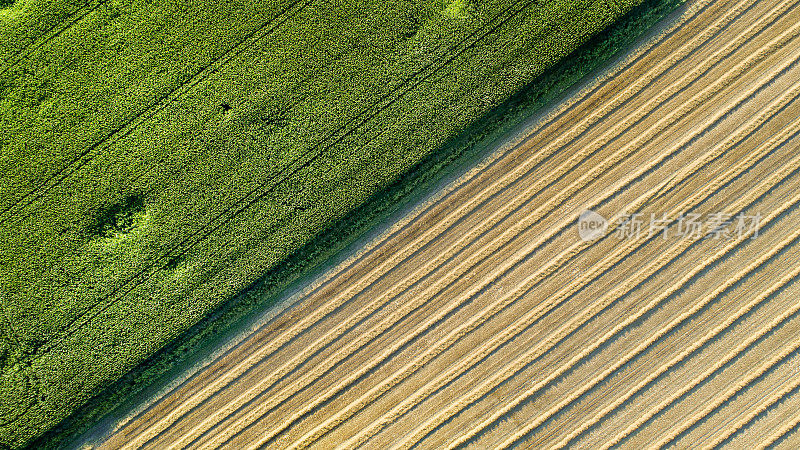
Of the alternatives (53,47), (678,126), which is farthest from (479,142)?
(53,47)

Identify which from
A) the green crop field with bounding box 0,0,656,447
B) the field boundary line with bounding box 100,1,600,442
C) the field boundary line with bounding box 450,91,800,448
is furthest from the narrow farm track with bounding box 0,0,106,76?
the field boundary line with bounding box 450,91,800,448

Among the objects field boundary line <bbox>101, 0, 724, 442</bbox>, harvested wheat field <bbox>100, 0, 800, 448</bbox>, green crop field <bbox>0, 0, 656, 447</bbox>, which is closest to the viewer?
green crop field <bbox>0, 0, 656, 447</bbox>

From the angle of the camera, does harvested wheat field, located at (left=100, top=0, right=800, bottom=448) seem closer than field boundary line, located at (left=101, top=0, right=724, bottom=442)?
Yes

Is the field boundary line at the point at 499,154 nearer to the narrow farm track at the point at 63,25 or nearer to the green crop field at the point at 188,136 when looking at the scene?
the green crop field at the point at 188,136

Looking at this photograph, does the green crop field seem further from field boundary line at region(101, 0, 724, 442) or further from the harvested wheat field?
the harvested wheat field

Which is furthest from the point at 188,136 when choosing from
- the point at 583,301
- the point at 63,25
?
the point at 583,301

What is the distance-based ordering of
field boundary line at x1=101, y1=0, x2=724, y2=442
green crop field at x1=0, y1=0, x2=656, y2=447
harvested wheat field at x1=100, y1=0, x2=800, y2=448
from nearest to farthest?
1. green crop field at x1=0, y1=0, x2=656, y2=447
2. harvested wheat field at x1=100, y1=0, x2=800, y2=448
3. field boundary line at x1=101, y1=0, x2=724, y2=442

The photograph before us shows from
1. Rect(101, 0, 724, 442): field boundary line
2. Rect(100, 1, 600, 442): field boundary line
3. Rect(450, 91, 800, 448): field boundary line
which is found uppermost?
Rect(100, 1, 600, 442): field boundary line
